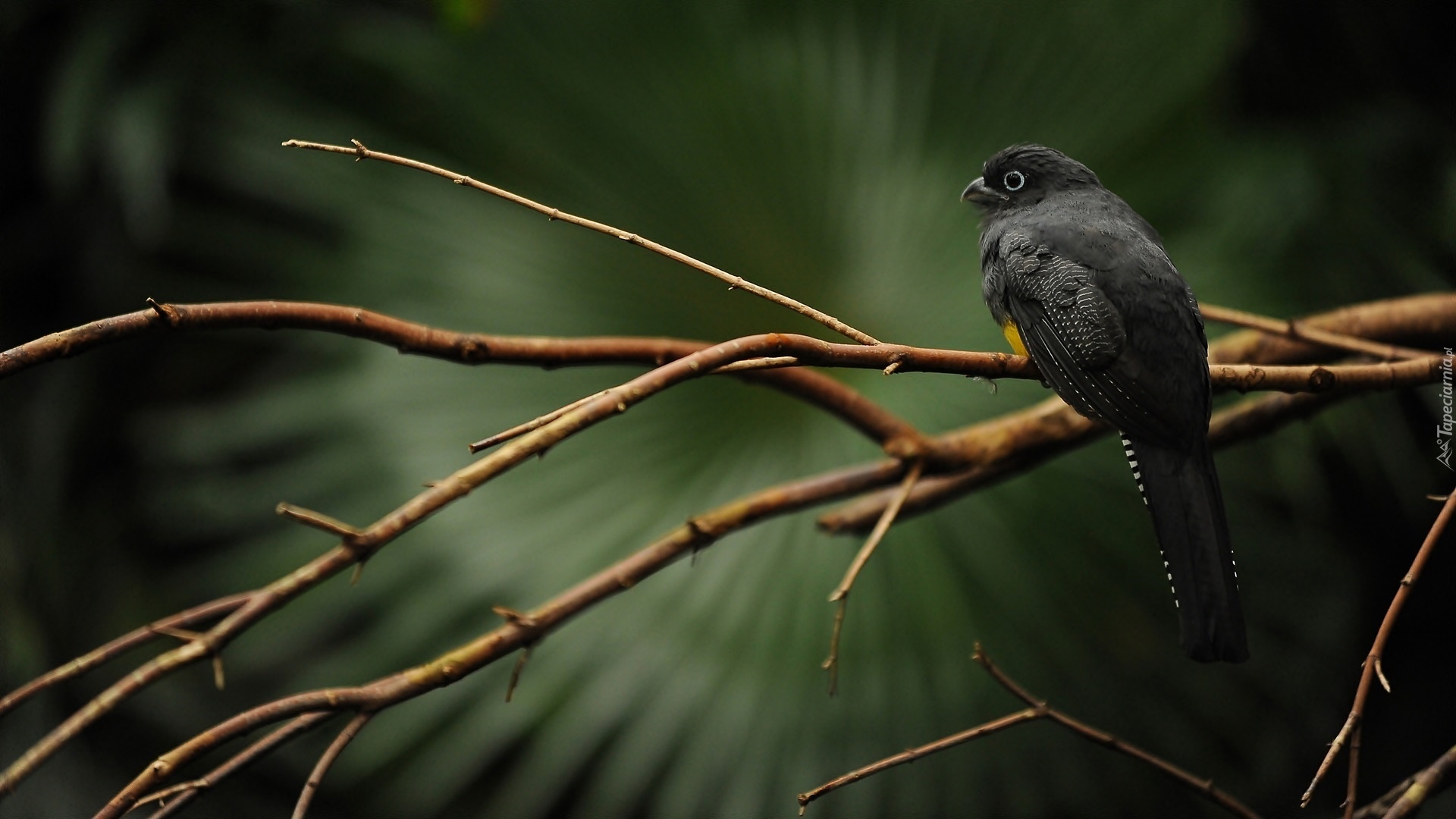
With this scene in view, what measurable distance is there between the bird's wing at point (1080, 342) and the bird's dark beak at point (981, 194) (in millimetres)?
98

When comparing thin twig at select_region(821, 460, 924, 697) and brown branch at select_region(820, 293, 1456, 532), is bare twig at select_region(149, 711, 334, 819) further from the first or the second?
brown branch at select_region(820, 293, 1456, 532)

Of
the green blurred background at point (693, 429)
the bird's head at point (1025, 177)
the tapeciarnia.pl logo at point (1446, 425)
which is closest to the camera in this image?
the bird's head at point (1025, 177)

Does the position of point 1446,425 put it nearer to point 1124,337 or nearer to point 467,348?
point 1124,337

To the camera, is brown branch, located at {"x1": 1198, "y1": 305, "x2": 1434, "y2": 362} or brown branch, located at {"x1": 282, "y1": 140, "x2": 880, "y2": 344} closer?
brown branch, located at {"x1": 282, "y1": 140, "x2": 880, "y2": 344}

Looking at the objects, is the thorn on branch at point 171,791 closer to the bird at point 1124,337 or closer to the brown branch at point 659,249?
the brown branch at point 659,249

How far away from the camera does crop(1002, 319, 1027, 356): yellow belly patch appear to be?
3.48 ft

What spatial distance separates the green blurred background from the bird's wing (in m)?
0.34

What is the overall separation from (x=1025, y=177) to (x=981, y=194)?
0.19 feet

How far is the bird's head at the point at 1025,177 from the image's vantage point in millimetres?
1045

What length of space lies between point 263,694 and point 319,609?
0.96ft

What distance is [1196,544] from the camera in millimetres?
840

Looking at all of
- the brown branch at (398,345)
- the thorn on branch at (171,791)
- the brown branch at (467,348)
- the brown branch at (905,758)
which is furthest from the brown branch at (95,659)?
the brown branch at (905,758)

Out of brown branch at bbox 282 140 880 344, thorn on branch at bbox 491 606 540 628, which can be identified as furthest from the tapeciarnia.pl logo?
thorn on branch at bbox 491 606 540 628

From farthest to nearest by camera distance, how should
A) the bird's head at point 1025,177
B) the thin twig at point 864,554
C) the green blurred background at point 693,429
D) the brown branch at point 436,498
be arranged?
the green blurred background at point 693,429 → the bird's head at point 1025,177 → the thin twig at point 864,554 → the brown branch at point 436,498
